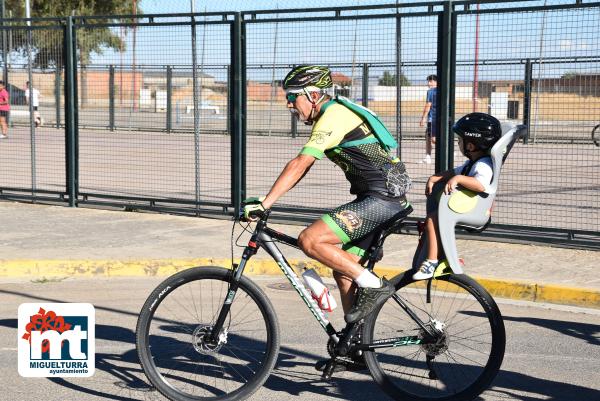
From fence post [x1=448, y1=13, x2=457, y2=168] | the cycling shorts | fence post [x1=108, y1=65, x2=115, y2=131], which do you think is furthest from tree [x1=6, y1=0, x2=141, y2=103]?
the cycling shorts

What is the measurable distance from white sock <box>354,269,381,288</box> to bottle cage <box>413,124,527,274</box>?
315 mm

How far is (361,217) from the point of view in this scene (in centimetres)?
540

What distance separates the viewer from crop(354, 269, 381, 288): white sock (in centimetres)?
532

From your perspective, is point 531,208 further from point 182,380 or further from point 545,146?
point 182,380

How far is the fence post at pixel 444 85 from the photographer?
35.4 ft

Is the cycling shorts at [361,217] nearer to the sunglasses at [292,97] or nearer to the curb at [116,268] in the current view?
the sunglasses at [292,97]

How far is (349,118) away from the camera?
538 centimetres

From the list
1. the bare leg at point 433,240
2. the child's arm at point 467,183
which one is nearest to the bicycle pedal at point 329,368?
the bare leg at point 433,240

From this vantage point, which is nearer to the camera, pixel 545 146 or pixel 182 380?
pixel 182 380

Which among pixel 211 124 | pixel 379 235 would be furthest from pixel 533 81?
pixel 379 235

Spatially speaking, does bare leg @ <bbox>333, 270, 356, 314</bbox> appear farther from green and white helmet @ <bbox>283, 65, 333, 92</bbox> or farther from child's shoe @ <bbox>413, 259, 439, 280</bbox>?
green and white helmet @ <bbox>283, 65, 333, 92</bbox>

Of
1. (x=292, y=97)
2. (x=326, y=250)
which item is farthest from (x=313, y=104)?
(x=326, y=250)

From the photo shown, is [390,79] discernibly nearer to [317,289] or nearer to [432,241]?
[432,241]

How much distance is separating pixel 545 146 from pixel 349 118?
7.55 m
